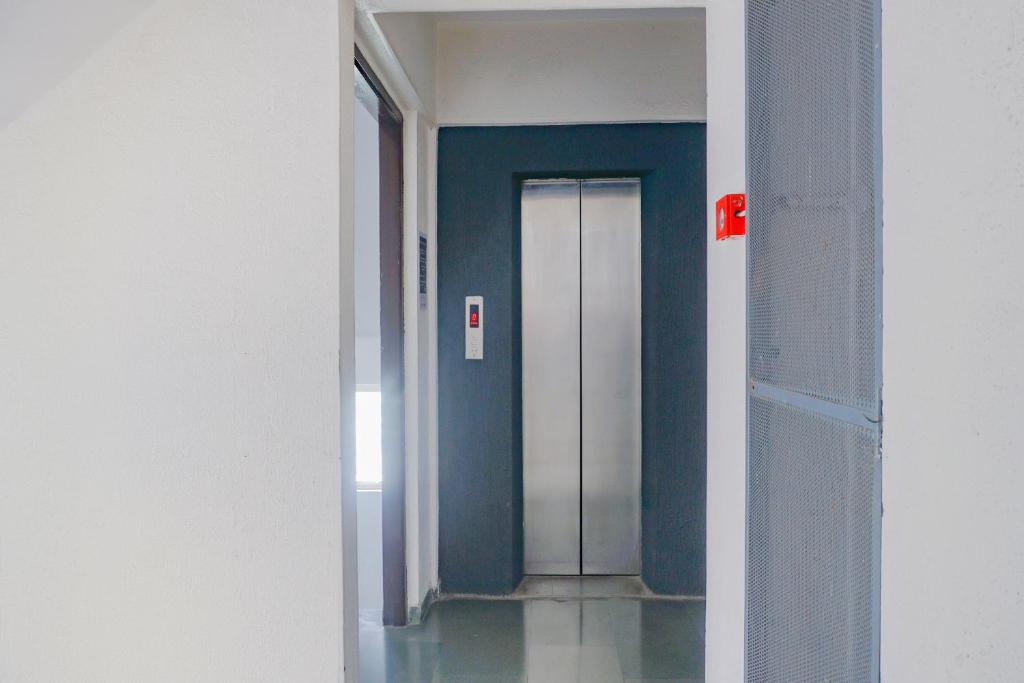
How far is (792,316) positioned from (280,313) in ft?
4.61

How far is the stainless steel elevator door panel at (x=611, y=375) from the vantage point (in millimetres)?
3883

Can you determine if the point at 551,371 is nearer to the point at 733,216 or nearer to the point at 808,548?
the point at 733,216

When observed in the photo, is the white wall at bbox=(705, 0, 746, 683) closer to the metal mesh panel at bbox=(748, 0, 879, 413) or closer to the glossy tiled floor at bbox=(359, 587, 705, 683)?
the metal mesh panel at bbox=(748, 0, 879, 413)

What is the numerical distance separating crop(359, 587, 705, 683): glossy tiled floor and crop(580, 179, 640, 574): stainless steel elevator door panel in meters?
A: 0.38

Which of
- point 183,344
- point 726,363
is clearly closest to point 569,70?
point 726,363

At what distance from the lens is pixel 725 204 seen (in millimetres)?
1874

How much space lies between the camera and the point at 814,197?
129cm

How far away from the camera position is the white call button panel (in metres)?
3.71

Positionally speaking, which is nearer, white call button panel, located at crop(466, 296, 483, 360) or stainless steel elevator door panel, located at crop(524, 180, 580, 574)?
white call button panel, located at crop(466, 296, 483, 360)

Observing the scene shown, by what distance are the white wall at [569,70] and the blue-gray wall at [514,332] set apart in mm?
100

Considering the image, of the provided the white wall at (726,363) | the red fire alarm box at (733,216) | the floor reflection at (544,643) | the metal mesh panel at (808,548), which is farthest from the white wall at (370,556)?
the red fire alarm box at (733,216)

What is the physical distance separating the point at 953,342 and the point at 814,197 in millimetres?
511

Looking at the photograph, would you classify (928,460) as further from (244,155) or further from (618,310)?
(618,310)


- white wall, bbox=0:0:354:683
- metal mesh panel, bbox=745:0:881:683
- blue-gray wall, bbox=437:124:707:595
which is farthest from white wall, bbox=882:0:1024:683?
blue-gray wall, bbox=437:124:707:595
